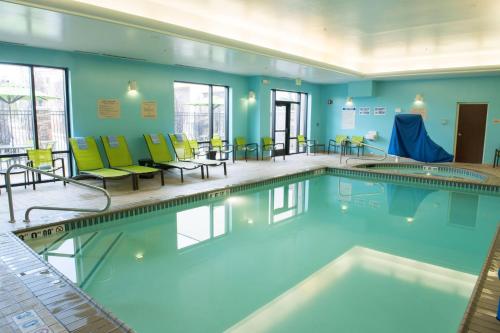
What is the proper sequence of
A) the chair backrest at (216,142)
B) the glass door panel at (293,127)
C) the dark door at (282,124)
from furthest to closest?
the glass door panel at (293,127), the dark door at (282,124), the chair backrest at (216,142)

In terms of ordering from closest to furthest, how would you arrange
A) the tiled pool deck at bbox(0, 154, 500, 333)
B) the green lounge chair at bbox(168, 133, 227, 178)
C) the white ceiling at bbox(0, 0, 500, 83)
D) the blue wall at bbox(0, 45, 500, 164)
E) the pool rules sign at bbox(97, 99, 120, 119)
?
the tiled pool deck at bbox(0, 154, 500, 333)
the white ceiling at bbox(0, 0, 500, 83)
the blue wall at bbox(0, 45, 500, 164)
the pool rules sign at bbox(97, 99, 120, 119)
the green lounge chair at bbox(168, 133, 227, 178)

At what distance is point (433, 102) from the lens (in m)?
10.5

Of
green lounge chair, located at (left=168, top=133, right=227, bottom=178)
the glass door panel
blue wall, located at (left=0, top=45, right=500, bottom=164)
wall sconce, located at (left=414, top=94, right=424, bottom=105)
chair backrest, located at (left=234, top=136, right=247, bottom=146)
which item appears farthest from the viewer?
the glass door panel

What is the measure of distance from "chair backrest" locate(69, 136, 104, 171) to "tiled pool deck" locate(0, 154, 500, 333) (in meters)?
0.40

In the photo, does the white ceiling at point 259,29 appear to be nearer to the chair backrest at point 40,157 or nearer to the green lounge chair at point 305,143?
the chair backrest at point 40,157

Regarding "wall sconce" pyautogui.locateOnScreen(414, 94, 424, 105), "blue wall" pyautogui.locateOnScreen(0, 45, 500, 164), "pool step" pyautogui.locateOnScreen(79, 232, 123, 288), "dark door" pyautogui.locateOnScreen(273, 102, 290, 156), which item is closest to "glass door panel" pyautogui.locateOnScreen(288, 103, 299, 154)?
"dark door" pyautogui.locateOnScreen(273, 102, 290, 156)

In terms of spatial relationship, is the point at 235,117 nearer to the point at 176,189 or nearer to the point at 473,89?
the point at 176,189

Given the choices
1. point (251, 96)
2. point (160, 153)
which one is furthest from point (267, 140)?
point (160, 153)

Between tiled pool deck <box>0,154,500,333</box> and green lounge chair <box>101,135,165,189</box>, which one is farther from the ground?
green lounge chair <box>101,135,165,189</box>

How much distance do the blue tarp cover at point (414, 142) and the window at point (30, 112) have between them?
288 inches

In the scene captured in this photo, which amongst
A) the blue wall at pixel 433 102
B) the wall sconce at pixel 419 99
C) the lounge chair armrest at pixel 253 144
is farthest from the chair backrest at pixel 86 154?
the wall sconce at pixel 419 99

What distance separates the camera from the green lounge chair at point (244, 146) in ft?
33.2

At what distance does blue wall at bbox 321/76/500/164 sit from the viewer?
→ 31.5 feet

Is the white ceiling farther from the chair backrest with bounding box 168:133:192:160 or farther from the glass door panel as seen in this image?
the glass door panel
